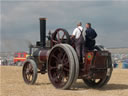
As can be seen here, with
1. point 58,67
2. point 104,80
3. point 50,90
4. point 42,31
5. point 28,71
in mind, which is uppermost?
point 42,31

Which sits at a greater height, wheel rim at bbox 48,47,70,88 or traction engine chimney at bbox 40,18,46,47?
traction engine chimney at bbox 40,18,46,47

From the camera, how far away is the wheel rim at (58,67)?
873cm

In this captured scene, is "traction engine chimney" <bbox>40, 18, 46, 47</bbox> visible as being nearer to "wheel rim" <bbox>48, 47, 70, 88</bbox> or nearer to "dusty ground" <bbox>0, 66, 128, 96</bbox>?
"dusty ground" <bbox>0, 66, 128, 96</bbox>

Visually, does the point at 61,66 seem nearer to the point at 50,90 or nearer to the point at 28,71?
the point at 50,90

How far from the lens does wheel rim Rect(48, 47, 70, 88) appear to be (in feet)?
28.6

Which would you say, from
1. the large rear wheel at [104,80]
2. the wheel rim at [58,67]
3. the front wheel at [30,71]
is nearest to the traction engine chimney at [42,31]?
the front wheel at [30,71]

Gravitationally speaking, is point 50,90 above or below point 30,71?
below

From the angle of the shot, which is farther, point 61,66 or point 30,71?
point 30,71

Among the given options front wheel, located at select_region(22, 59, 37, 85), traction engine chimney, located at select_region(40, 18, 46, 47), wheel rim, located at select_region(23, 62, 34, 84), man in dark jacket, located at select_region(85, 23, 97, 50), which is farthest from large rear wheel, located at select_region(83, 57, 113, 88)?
traction engine chimney, located at select_region(40, 18, 46, 47)

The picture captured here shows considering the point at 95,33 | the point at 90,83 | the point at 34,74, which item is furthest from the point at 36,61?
the point at 95,33

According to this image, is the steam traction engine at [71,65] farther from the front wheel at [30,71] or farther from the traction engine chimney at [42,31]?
the traction engine chimney at [42,31]

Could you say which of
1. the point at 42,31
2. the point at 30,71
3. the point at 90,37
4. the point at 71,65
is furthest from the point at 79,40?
the point at 42,31

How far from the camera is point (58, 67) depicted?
884 centimetres

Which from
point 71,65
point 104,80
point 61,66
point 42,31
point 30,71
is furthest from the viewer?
point 42,31
